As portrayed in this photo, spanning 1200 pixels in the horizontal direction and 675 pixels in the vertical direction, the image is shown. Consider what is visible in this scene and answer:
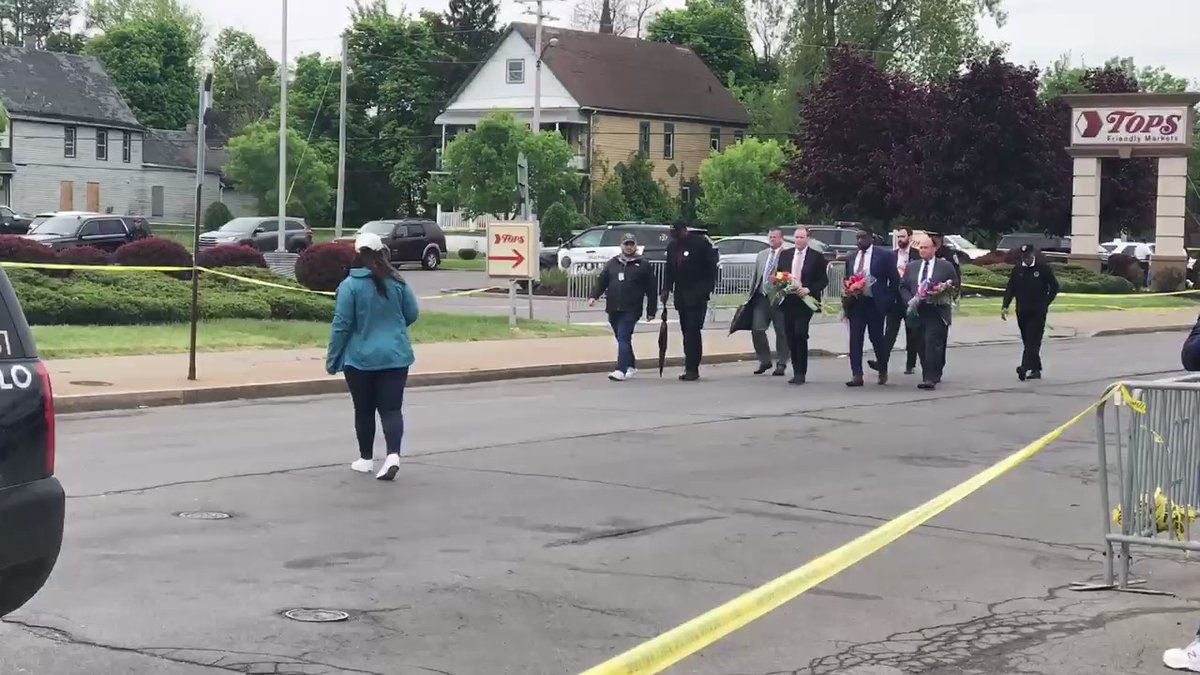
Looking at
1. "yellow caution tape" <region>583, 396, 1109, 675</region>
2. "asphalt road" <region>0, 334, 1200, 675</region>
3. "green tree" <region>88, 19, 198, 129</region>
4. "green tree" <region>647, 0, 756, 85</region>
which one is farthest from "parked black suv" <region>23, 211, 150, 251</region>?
"green tree" <region>647, 0, 756, 85</region>

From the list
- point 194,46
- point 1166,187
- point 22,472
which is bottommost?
point 22,472

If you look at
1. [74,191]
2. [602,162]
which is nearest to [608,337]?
[602,162]

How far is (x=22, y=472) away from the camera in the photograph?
5.40 meters

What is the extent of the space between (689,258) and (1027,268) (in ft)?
13.8

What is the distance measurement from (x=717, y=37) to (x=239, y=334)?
74830mm

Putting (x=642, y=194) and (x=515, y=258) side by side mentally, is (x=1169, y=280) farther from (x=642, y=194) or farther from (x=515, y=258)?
(x=642, y=194)

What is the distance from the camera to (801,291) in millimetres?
18297

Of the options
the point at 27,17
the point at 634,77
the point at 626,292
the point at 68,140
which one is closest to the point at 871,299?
the point at 626,292

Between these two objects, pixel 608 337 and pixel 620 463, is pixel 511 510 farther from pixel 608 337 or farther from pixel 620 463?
pixel 608 337

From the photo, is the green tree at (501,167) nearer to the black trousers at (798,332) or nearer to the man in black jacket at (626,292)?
the man in black jacket at (626,292)

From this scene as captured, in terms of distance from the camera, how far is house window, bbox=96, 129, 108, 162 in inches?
2879

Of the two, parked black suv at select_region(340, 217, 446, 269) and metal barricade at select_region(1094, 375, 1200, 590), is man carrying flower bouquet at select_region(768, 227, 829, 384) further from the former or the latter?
parked black suv at select_region(340, 217, 446, 269)

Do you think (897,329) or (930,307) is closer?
(930,307)

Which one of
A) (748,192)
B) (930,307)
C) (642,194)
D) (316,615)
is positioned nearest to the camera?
(316,615)
